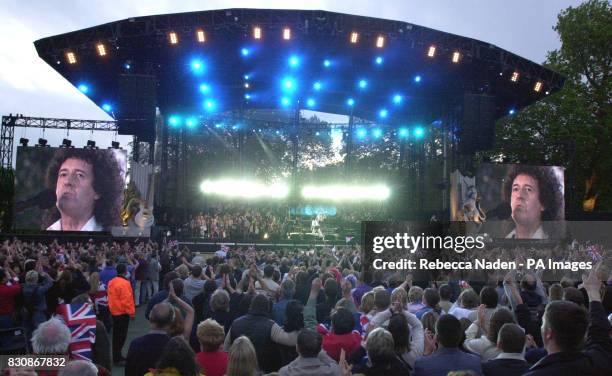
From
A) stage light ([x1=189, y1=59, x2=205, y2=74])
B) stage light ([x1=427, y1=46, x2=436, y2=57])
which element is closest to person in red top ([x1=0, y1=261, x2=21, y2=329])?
stage light ([x1=189, y1=59, x2=205, y2=74])

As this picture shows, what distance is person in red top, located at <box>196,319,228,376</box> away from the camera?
13.1 feet

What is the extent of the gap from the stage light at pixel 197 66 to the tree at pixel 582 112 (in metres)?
17.8

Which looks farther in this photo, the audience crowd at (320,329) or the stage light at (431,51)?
the stage light at (431,51)

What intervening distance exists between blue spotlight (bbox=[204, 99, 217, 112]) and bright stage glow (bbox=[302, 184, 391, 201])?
656cm

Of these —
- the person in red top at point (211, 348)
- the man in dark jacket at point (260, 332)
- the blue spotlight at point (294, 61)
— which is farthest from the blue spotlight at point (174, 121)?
the person in red top at point (211, 348)

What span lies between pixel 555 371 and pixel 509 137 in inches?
1343

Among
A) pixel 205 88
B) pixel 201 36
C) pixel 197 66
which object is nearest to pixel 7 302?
pixel 201 36

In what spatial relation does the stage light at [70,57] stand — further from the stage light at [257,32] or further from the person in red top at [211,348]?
the person in red top at [211,348]

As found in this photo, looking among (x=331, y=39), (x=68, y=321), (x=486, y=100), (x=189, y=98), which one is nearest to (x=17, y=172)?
(x=189, y=98)

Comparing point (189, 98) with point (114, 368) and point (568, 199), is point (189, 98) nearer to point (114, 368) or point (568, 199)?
point (568, 199)

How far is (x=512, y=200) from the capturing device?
22.5 m

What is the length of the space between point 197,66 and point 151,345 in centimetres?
1928

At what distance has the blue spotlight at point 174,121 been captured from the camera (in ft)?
84.1

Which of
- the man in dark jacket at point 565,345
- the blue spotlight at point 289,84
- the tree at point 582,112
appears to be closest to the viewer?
the man in dark jacket at point 565,345
